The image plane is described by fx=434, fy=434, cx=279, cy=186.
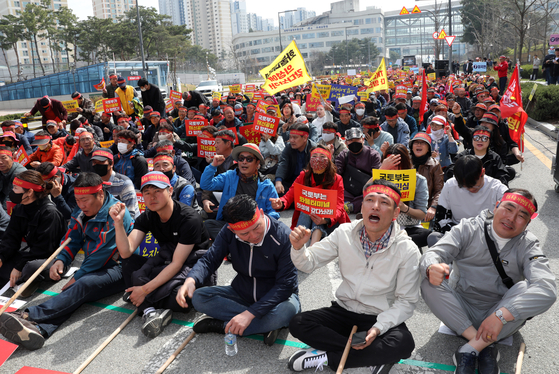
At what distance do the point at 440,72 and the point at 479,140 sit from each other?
83.4ft

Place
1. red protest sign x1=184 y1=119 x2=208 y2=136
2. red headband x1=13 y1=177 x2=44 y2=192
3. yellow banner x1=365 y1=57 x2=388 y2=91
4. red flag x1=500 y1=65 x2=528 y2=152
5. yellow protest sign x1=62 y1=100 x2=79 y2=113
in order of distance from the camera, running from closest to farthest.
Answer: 1. red headband x1=13 y1=177 x2=44 y2=192
2. red flag x1=500 y1=65 x2=528 y2=152
3. red protest sign x1=184 y1=119 x2=208 y2=136
4. yellow banner x1=365 y1=57 x2=388 y2=91
5. yellow protest sign x1=62 y1=100 x2=79 y2=113

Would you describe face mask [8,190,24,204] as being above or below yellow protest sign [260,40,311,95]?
below

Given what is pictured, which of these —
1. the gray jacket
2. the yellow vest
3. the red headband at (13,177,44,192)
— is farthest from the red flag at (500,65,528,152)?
the yellow vest

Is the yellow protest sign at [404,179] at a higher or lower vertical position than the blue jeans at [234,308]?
higher

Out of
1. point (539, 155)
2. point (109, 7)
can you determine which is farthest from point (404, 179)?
point (109, 7)

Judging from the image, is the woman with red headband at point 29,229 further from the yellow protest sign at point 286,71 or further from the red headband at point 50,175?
the yellow protest sign at point 286,71

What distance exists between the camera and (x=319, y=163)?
5.45 meters

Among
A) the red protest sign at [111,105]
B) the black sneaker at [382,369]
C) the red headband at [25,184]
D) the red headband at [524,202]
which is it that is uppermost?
the red protest sign at [111,105]

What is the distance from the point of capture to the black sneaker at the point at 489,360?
3051 millimetres

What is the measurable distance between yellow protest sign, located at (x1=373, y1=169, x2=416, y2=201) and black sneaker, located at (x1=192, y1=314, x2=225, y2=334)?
2.46m

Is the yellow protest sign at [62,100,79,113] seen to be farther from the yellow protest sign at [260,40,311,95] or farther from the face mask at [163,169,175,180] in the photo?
the face mask at [163,169,175,180]

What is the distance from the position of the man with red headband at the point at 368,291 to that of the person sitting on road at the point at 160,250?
137 centimetres

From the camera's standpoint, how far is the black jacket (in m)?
4.89

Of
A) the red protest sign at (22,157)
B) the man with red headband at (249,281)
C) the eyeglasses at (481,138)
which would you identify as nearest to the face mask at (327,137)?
the eyeglasses at (481,138)
